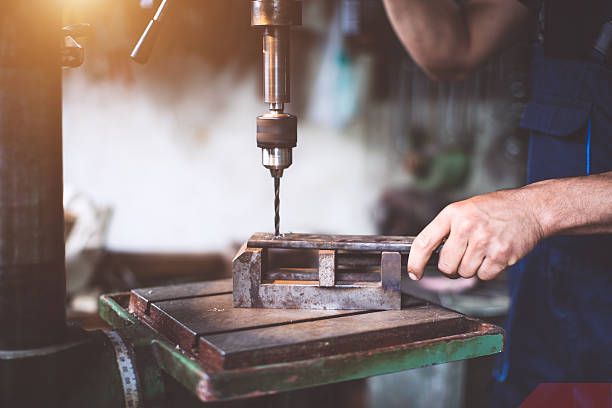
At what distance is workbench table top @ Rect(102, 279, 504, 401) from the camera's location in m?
0.93

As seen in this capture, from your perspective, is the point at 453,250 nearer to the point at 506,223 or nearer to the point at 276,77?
the point at 506,223

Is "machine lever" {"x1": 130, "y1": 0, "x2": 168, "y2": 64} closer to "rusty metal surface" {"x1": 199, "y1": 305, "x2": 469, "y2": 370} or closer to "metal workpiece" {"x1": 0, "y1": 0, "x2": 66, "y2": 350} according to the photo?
"metal workpiece" {"x1": 0, "y1": 0, "x2": 66, "y2": 350}

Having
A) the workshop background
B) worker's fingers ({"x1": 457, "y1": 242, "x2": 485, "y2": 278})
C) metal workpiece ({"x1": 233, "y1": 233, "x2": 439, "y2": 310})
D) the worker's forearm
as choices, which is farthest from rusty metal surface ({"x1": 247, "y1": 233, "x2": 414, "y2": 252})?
the workshop background

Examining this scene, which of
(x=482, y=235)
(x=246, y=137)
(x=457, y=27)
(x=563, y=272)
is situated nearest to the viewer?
(x=482, y=235)

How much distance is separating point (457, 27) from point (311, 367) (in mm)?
1176

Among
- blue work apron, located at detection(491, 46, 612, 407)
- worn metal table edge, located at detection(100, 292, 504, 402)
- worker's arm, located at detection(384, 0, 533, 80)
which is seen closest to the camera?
worn metal table edge, located at detection(100, 292, 504, 402)

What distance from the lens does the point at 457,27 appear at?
176cm

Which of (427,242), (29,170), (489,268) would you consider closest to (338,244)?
(427,242)

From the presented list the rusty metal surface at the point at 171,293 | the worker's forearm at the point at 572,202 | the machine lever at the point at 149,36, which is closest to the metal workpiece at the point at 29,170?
the machine lever at the point at 149,36

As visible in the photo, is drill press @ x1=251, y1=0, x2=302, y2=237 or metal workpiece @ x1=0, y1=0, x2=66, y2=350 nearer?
metal workpiece @ x1=0, y1=0, x2=66, y2=350

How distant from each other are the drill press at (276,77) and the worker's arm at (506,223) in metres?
0.30

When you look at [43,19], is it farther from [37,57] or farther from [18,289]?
[18,289]

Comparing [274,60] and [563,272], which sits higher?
[274,60]

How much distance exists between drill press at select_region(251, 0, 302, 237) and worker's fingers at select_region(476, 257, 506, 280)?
1.33ft
